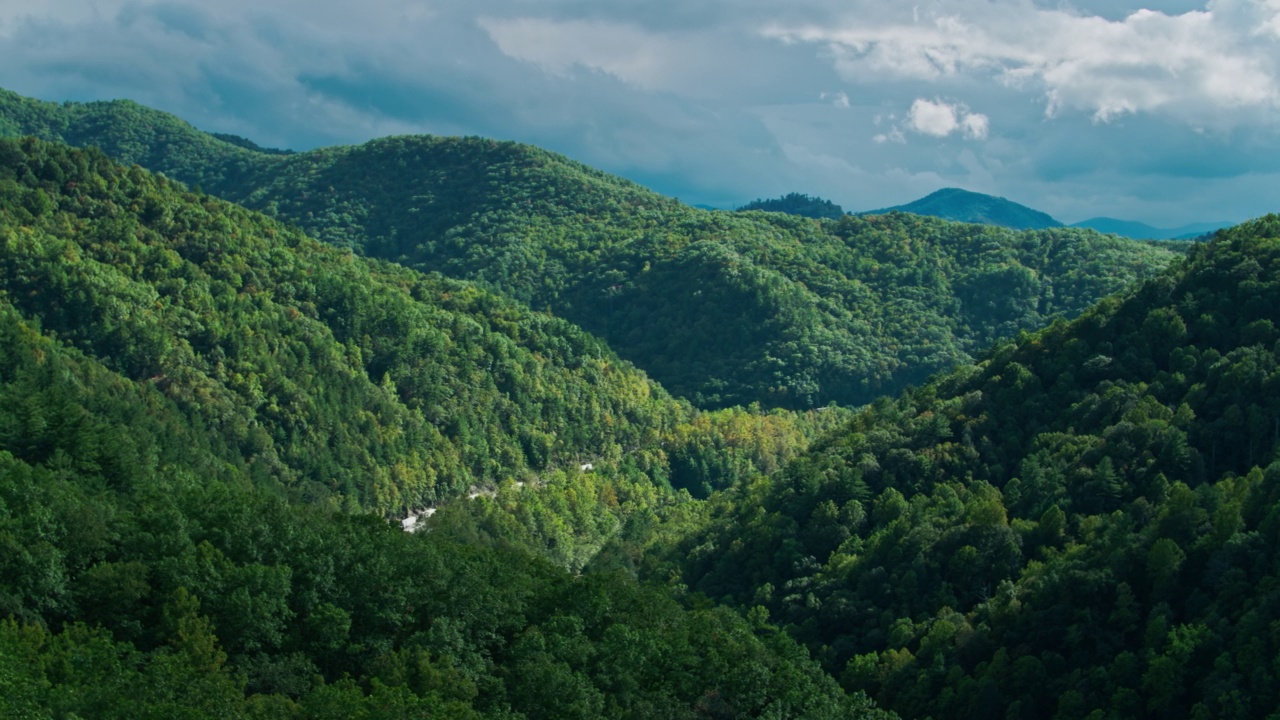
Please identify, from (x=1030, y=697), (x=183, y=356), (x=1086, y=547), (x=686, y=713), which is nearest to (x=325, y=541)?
(x=686, y=713)

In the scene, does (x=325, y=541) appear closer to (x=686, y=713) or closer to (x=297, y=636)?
(x=297, y=636)

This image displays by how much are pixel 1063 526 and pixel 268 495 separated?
50766 millimetres

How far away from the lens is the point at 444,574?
66500 millimetres

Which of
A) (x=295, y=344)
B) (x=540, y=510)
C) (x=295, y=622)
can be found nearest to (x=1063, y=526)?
(x=295, y=622)

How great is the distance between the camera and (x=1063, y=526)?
92.4 meters

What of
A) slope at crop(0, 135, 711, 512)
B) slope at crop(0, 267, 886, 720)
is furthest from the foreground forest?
slope at crop(0, 135, 711, 512)

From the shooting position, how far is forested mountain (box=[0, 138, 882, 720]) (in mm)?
55469

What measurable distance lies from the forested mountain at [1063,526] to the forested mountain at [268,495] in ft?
39.1

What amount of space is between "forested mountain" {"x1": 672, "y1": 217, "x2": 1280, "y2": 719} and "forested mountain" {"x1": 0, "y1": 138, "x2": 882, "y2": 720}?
469 inches

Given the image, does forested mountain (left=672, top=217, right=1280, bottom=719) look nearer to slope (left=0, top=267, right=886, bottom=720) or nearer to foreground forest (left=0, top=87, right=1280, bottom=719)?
foreground forest (left=0, top=87, right=1280, bottom=719)

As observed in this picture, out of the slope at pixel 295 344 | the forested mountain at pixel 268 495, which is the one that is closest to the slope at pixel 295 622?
the forested mountain at pixel 268 495

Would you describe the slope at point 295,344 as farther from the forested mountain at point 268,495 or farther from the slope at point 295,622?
the slope at point 295,622

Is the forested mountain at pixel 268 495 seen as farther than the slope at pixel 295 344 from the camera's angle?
No

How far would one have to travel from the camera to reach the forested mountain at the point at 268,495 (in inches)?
2184
